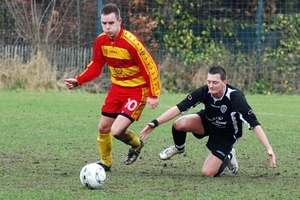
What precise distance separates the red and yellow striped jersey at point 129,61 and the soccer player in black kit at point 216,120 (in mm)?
408

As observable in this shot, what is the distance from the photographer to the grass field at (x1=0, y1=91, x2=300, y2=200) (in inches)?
237

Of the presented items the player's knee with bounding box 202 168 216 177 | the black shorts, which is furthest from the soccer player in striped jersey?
the player's knee with bounding box 202 168 216 177

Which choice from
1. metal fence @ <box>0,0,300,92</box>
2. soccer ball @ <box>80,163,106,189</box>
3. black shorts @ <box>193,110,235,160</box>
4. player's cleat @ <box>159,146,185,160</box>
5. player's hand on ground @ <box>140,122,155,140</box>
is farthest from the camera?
metal fence @ <box>0,0,300,92</box>

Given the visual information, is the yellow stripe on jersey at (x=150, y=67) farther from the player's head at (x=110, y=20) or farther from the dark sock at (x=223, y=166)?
the dark sock at (x=223, y=166)

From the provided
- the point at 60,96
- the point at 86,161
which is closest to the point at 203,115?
the point at 86,161

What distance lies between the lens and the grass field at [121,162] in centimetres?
602

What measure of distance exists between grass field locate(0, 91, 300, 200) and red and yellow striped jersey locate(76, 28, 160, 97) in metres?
0.92

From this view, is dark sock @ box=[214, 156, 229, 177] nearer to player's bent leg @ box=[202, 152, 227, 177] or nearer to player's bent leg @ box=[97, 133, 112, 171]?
player's bent leg @ box=[202, 152, 227, 177]

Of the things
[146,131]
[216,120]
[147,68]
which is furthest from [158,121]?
[216,120]

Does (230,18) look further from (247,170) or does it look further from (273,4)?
(247,170)

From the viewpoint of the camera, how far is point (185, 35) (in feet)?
63.0

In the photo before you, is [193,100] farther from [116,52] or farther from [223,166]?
[116,52]

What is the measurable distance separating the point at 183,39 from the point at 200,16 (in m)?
0.94

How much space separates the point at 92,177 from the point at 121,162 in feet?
6.32
